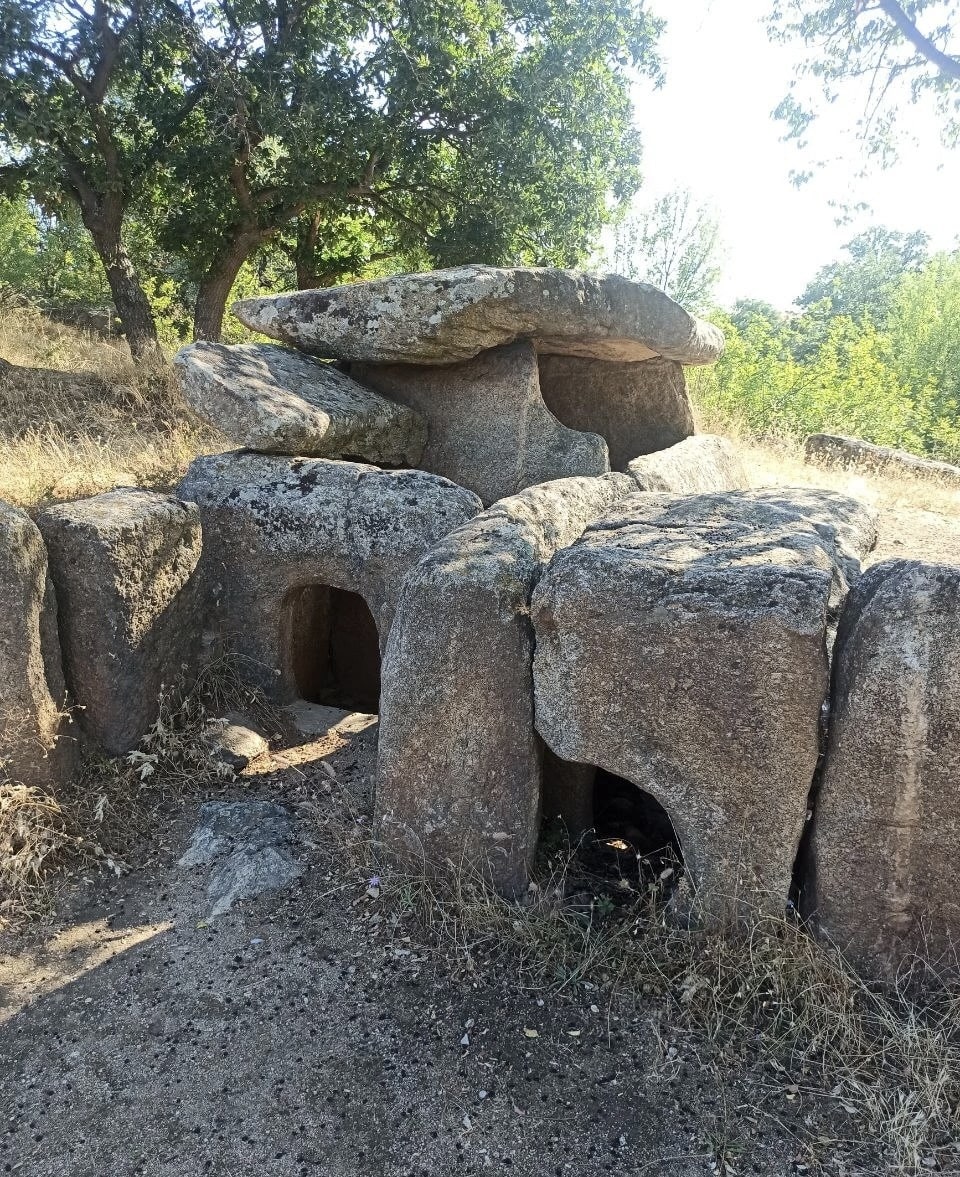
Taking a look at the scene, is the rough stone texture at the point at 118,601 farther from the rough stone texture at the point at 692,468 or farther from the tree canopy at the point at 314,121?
the tree canopy at the point at 314,121

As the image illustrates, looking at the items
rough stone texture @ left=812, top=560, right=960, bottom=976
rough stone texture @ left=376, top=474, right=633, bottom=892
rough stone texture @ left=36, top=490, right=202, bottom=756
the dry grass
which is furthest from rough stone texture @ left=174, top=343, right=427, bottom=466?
rough stone texture @ left=812, top=560, right=960, bottom=976

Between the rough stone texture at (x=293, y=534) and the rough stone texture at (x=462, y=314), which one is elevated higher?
the rough stone texture at (x=462, y=314)

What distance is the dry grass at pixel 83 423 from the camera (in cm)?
570

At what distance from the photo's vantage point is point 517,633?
314 centimetres

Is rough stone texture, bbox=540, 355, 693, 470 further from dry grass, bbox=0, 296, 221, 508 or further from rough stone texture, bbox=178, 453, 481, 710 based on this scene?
rough stone texture, bbox=178, 453, 481, 710

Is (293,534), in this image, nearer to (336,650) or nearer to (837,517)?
(336,650)

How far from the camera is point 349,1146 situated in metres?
2.41

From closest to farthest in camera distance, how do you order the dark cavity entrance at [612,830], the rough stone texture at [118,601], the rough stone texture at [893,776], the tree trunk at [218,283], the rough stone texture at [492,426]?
the rough stone texture at [893,776], the dark cavity entrance at [612,830], the rough stone texture at [118,601], the rough stone texture at [492,426], the tree trunk at [218,283]

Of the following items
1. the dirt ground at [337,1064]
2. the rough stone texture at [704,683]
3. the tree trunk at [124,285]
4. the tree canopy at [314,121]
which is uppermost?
the tree canopy at [314,121]

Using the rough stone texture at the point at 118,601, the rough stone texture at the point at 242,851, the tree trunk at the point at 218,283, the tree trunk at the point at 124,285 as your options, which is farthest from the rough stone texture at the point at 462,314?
the tree trunk at the point at 218,283

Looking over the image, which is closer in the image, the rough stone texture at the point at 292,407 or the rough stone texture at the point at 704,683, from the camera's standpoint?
the rough stone texture at the point at 704,683

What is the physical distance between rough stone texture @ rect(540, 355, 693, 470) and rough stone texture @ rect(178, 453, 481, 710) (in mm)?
2946

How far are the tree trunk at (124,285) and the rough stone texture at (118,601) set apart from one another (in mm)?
6154

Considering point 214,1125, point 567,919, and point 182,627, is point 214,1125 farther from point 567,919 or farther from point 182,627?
point 182,627
